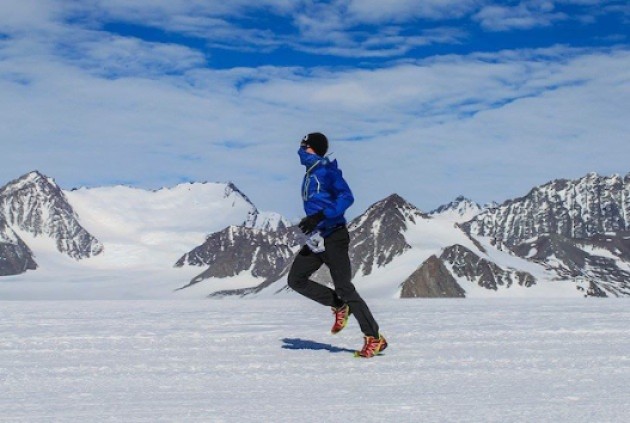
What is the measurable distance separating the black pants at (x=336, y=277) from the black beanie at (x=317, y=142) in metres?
0.90

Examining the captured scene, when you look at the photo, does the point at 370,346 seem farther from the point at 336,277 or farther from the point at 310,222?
the point at 310,222

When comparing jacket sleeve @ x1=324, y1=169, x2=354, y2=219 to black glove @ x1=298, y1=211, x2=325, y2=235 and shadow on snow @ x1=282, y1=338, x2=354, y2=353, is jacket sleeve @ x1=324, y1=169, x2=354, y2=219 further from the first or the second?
shadow on snow @ x1=282, y1=338, x2=354, y2=353

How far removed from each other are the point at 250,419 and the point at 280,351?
3.22 meters

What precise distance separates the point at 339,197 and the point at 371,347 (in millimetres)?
1612

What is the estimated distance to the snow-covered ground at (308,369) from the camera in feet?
18.6

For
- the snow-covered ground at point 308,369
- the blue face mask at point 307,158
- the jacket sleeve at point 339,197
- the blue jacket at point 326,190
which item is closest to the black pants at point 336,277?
the blue jacket at point 326,190

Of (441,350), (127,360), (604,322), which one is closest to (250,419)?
(127,360)

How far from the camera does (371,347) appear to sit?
27.1 feet

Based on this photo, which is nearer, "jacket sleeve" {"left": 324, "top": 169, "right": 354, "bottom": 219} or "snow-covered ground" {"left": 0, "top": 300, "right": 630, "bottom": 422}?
"snow-covered ground" {"left": 0, "top": 300, "right": 630, "bottom": 422}

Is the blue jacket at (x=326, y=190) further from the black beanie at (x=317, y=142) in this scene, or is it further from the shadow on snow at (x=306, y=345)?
the shadow on snow at (x=306, y=345)

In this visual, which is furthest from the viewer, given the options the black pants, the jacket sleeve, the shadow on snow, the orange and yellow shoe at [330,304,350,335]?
the orange and yellow shoe at [330,304,350,335]

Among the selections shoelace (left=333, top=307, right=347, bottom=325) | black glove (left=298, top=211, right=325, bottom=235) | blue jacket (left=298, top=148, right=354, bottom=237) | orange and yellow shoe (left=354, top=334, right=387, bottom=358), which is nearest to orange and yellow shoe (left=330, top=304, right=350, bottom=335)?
shoelace (left=333, top=307, right=347, bottom=325)

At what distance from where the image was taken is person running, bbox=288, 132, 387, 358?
331 inches

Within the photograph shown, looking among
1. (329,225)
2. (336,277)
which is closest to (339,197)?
(329,225)
